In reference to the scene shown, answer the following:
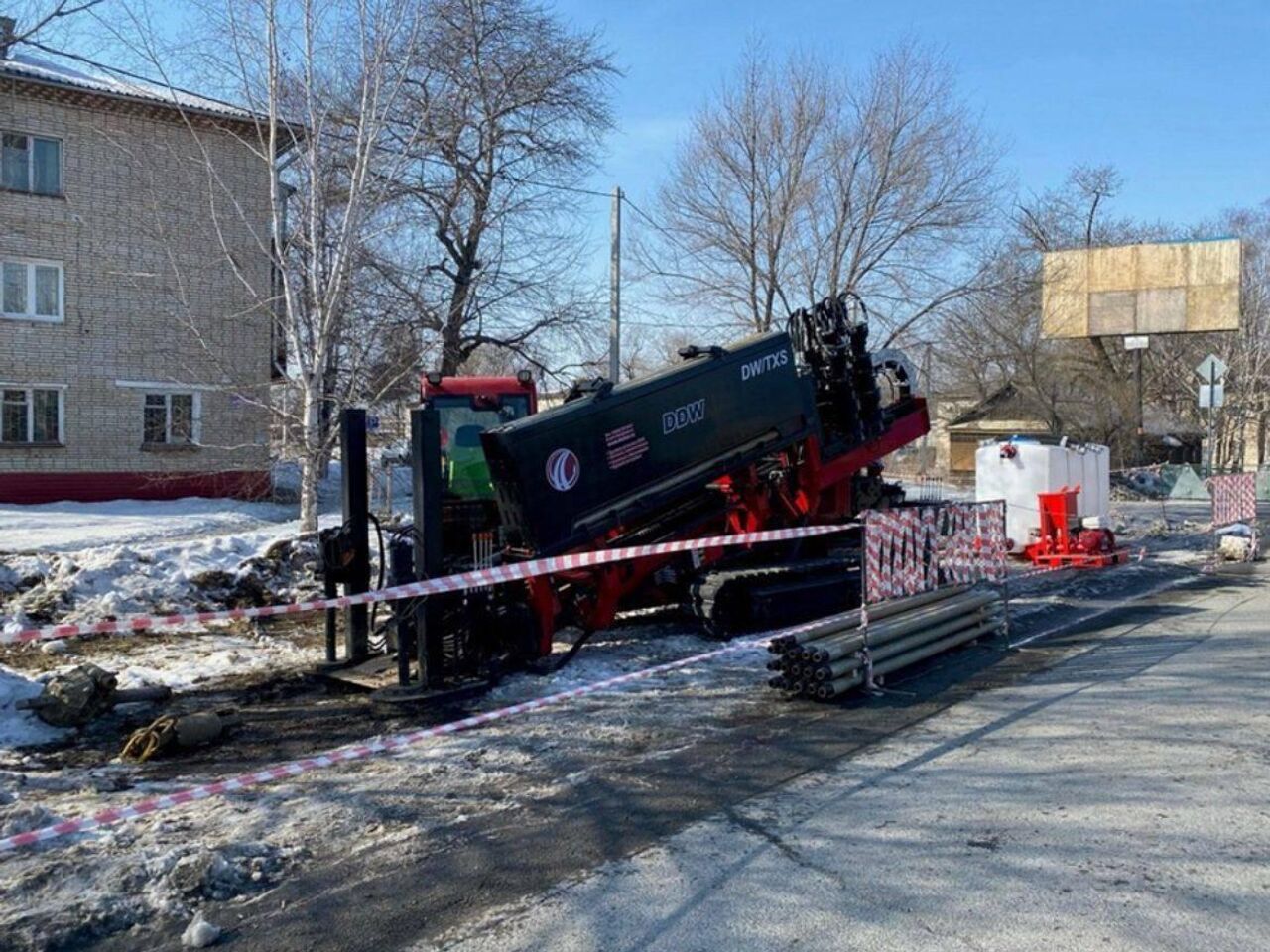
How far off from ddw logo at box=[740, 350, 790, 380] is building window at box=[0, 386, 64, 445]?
19682 mm

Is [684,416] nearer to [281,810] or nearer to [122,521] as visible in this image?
[281,810]

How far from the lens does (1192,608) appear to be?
39.2 ft

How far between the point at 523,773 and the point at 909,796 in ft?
7.19

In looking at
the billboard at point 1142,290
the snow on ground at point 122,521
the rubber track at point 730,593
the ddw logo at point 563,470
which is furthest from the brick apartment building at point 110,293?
the billboard at point 1142,290

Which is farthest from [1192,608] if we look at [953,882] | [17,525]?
[17,525]

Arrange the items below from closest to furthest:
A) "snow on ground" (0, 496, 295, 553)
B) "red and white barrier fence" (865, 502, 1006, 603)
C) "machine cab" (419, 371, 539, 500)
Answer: "red and white barrier fence" (865, 502, 1006, 603), "machine cab" (419, 371, 539, 500), "snow on ground" (0, 496, 295, 553)

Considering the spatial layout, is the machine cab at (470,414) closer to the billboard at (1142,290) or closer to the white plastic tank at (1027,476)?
the white plastic tank at (1027,476)

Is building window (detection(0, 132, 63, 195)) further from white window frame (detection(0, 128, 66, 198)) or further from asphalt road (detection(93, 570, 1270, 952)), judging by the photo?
asphalt road (detection(93, 570, 1270, 952))

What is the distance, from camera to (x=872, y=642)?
26.6ft

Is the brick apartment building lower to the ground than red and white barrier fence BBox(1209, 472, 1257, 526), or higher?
higher

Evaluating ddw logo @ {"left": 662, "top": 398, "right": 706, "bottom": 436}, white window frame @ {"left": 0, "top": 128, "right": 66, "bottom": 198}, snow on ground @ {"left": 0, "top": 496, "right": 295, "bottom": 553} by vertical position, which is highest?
white window frame @ {"left": 0, "top": 128, "right": 66, "bottom": 198}

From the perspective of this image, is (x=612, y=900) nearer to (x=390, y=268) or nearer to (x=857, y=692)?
(x=857, y=692)

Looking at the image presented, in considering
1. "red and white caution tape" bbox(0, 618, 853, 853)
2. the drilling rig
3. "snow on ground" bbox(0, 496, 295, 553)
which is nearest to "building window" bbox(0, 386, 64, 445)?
"snow on ground" bbox(0, 496, 295, 553)

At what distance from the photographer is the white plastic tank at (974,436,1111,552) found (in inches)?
679
